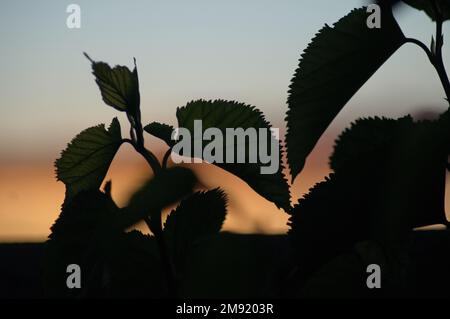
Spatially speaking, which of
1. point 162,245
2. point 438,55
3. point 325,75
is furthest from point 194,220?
point 438,55

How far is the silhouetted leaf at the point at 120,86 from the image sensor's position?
2.19 ft

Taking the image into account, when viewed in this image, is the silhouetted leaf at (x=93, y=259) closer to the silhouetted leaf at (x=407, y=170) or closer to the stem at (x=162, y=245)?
the stem at (x=162, y=245)

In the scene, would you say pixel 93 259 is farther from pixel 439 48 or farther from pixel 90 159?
pixel 439 48

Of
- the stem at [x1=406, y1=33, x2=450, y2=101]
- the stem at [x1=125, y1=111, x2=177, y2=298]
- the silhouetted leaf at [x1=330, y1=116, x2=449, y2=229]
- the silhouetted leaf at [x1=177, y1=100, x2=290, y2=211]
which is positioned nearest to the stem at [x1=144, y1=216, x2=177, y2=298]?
the stem at [x1=125, y1=111, x2=177, y2=298]

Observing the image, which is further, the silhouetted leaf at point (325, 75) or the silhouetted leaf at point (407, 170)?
the silhouetted leaf at point (325, 75)

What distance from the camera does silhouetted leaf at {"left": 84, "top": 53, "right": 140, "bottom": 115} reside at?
67 centimetres

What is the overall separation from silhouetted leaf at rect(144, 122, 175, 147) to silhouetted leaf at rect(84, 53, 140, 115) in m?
0.06

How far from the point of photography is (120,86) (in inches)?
26.5

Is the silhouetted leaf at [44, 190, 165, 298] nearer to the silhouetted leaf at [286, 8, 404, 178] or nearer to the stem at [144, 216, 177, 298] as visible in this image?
the stem at [144, 216, 177, 298]

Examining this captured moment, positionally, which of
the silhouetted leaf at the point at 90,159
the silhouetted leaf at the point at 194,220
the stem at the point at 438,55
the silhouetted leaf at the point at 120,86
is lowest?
the silhouetted leaf at the point at 194,220

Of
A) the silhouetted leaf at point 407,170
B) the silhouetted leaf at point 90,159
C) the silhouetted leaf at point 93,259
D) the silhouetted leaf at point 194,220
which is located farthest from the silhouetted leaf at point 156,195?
the silhouetted leaf at point 90,159

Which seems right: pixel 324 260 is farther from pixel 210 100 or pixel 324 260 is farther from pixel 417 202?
pixel 210 100

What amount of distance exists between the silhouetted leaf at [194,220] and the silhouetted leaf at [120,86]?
14cm
